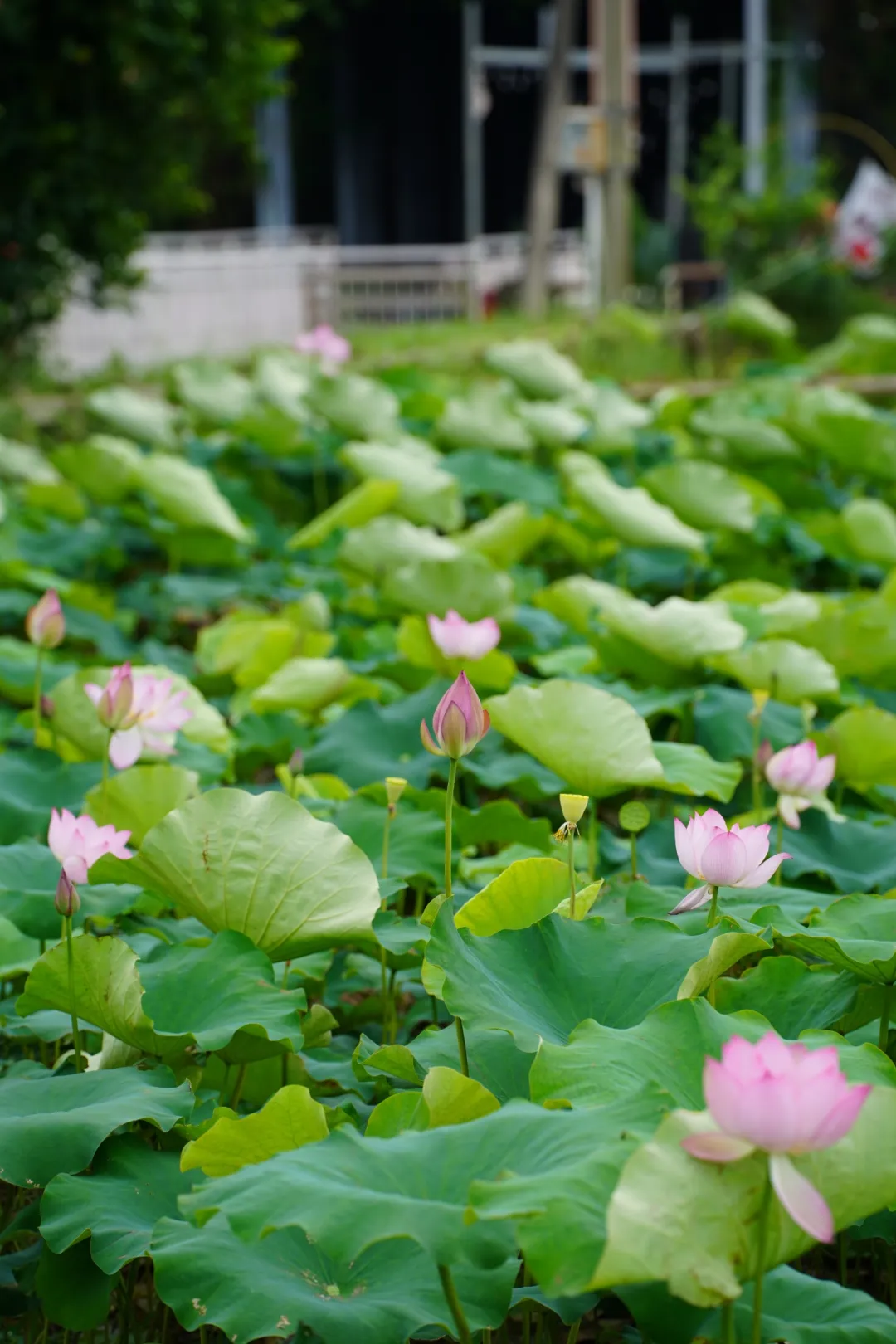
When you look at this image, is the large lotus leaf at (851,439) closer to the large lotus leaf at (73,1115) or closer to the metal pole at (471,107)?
the large lotus leaf at (73,1115)

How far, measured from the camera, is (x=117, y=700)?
4.36 ft

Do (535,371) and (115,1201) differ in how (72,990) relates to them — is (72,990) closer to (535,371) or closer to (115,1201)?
(115,1201)

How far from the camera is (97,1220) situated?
925mm

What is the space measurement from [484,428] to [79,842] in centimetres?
251

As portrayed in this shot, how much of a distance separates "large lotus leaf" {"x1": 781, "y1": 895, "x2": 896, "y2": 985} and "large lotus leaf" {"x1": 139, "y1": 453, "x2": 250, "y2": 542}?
5.58 ft

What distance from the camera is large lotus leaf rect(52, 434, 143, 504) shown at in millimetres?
2965

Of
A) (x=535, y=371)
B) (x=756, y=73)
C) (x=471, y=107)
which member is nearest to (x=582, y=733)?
(x=535, y=371)

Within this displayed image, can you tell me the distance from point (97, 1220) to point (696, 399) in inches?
172

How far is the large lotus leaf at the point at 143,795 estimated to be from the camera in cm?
141

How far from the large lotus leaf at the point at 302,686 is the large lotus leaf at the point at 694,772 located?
527 millimetres

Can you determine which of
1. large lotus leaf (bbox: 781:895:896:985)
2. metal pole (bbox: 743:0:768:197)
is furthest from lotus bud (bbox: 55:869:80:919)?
metal pole (bbox: 743:0:768:197)

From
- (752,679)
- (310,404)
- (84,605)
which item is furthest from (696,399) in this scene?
(752,679)

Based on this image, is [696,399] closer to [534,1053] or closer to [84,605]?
[84,605]

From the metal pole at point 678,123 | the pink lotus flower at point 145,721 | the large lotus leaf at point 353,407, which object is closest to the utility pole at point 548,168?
the metal pole at point 678,123
